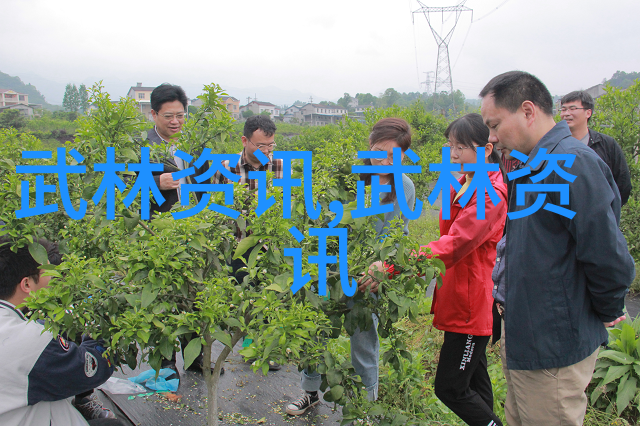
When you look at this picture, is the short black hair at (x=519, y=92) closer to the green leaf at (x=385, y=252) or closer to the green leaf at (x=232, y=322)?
the green leaf at (x=385, y=252)

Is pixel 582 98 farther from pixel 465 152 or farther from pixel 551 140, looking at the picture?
pixel 551 140

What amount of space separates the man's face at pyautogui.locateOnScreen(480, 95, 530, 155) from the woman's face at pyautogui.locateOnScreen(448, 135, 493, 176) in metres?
0.38

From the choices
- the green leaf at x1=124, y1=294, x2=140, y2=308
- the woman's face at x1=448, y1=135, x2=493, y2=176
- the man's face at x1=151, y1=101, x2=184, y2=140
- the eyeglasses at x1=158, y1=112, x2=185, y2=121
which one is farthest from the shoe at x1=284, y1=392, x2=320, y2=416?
the eyeglasses at x1=158, y1=112, x2=185, y2=121

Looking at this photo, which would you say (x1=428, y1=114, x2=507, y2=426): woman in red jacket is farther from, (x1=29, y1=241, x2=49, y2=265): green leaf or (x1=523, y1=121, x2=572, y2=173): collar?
(x1=29, y1=241, x2=49, y2=265): green leaf

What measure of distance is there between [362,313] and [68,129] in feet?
121

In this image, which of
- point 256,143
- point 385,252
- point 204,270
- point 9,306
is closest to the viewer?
point 385,252

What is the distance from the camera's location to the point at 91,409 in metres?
2.60

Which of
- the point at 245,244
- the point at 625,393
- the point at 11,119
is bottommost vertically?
the point at 625,393

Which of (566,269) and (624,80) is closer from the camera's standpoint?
(566,269)

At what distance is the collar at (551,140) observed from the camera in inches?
67.4

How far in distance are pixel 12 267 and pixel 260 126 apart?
2.15 meters

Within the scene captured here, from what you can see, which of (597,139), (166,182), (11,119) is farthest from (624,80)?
(11,119)

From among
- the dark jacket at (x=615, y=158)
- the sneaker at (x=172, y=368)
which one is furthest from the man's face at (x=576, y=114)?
the sneaker at (x=172, y=368)

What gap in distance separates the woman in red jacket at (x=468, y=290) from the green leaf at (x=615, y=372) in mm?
1116
